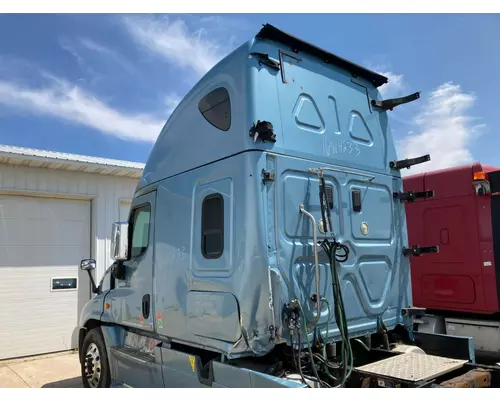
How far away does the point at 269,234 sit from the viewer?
135 inches

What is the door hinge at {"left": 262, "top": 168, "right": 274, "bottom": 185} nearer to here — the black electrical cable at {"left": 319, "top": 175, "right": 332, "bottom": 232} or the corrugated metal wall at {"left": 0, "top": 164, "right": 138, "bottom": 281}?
the black electrical cable at {"left": 319, "top": 175, "right": 332, "bottom": 232}

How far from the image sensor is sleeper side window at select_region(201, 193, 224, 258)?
3.74 metres

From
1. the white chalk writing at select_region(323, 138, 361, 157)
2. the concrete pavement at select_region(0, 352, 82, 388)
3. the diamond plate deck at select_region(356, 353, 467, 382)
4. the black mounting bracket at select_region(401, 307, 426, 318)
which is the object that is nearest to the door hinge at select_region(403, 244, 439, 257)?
the black mounting bracket at select_region(401, 307, 426, 318)

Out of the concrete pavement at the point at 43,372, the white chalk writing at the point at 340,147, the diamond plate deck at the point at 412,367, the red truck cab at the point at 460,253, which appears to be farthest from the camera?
the concrete pavement at the point at 43,372

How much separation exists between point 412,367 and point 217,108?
2.66 metres

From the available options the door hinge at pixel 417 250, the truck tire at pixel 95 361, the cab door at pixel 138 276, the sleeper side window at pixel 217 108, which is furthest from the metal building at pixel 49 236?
the door hinge at pixel 417 250

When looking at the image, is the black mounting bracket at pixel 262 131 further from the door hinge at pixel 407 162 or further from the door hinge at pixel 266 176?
the door hinge at pixel 407 162

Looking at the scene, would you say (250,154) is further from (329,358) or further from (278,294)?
(329,358)

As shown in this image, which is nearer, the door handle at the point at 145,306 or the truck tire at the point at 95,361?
the door handle at the point at 145,306

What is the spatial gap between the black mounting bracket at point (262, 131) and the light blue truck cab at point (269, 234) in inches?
0.4

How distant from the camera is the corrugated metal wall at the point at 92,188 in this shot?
826 cm

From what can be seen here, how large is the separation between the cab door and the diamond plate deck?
2215mm

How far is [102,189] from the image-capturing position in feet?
30.2

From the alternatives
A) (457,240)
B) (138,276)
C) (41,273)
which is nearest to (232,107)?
(138,276)
